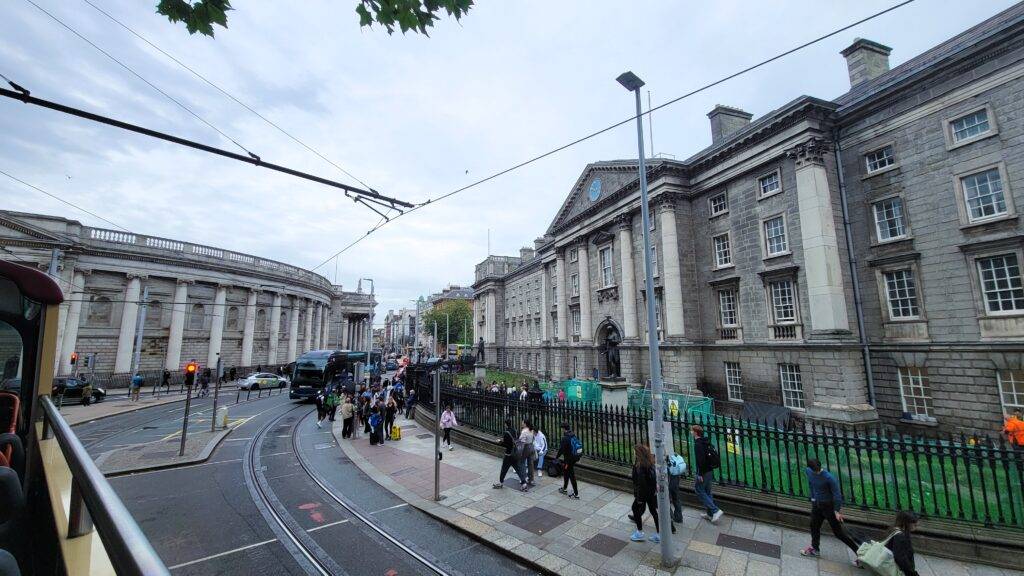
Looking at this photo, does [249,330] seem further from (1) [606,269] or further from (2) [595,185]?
(2) [595,185]

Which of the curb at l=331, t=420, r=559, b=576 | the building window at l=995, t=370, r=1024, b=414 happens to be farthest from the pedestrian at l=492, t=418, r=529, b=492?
the building window at l=995, t=370, r=1024, b=414

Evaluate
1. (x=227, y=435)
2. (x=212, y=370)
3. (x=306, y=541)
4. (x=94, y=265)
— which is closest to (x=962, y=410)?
(x=306, y=541)

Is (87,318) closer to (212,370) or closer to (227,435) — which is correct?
(212,370)

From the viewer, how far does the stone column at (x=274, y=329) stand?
46.5m

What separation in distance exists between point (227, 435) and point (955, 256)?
1174 inches

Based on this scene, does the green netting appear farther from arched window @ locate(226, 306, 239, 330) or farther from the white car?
arched window @ locate(226, 306, 239, 330)

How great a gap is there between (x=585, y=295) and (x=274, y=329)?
35.3 metres

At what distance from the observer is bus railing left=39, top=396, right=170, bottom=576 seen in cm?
87

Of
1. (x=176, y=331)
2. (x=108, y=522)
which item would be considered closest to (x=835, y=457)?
(x=108, y=522)

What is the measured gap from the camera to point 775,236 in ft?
71.3

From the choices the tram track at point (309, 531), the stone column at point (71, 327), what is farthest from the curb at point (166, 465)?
the stone column at point (71, 327)

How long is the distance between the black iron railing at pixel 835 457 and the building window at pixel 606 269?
18953 mm

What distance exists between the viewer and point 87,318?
34812 mm

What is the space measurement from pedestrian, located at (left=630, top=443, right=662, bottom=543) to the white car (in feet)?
117
